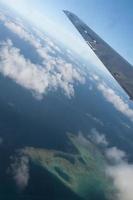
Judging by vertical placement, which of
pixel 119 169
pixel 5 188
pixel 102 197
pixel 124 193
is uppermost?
pixel 119 169

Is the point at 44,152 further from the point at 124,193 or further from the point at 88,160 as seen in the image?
the point at 124,193

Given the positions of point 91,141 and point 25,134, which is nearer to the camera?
point 25,134

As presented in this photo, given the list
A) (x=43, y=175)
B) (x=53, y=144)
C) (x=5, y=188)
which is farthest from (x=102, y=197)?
(x=5, y=188)

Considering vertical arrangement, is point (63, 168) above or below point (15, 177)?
above

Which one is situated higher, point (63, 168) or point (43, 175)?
point (63, 168)

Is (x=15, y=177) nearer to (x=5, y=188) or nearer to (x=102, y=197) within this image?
(x=5, y=188)

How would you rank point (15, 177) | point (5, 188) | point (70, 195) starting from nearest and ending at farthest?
point (5, 188), point (15, 177), point (70, 195)

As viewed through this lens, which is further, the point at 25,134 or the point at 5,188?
the point at 25,134

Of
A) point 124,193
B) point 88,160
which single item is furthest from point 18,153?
point 124,193

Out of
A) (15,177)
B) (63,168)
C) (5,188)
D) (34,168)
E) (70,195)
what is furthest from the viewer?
(63,168)
